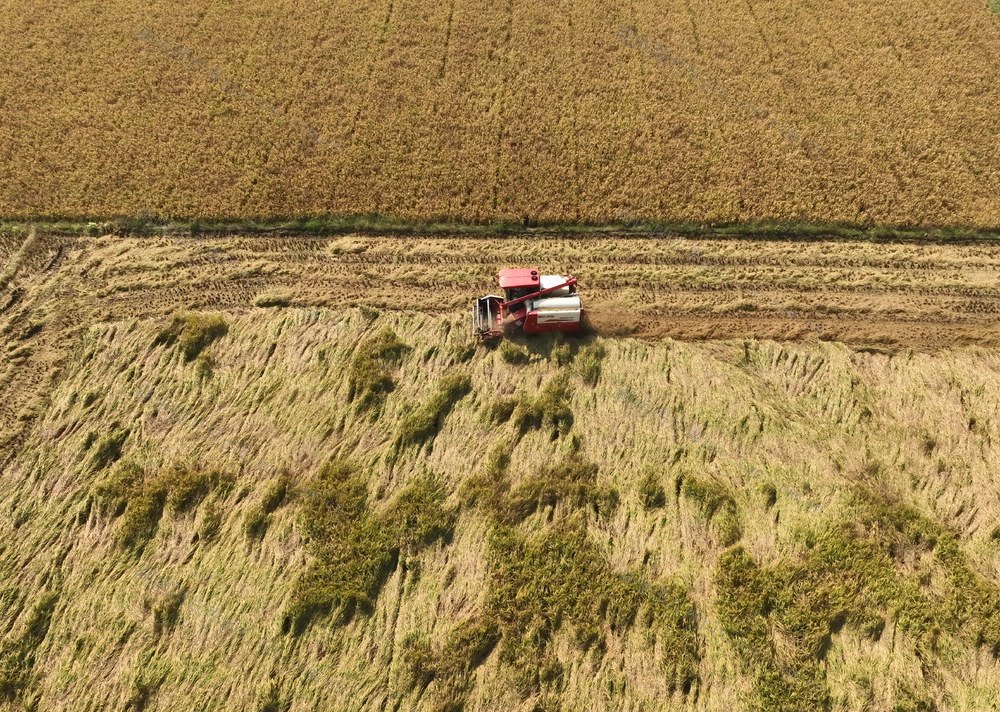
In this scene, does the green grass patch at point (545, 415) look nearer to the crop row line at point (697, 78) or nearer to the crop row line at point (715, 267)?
the crop row line at point (715, 267)

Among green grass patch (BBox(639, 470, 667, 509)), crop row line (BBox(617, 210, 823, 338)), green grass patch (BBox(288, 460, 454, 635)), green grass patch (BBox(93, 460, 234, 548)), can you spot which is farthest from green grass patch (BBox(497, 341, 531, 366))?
green grass patch (BBox(93, 460, 234, 548))

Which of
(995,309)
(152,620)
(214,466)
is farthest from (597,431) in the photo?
(995,309)

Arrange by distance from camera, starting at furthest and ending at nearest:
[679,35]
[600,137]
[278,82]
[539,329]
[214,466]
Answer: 1. [679,35]
2. [278,82]
3. [600,137]
4. [539,329]
5. [214,466]

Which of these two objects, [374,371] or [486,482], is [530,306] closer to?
[374,371]

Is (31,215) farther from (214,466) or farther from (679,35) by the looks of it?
(679,35)

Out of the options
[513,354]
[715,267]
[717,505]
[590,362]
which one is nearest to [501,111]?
[715,267]

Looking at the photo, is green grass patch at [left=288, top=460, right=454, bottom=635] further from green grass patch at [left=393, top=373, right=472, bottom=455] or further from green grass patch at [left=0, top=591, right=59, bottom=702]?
green grass patch at [left=0, top=591, right=59, bottom=702]

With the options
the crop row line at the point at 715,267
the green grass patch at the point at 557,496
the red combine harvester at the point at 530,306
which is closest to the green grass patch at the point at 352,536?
the green grass patch at the point at 557,496
